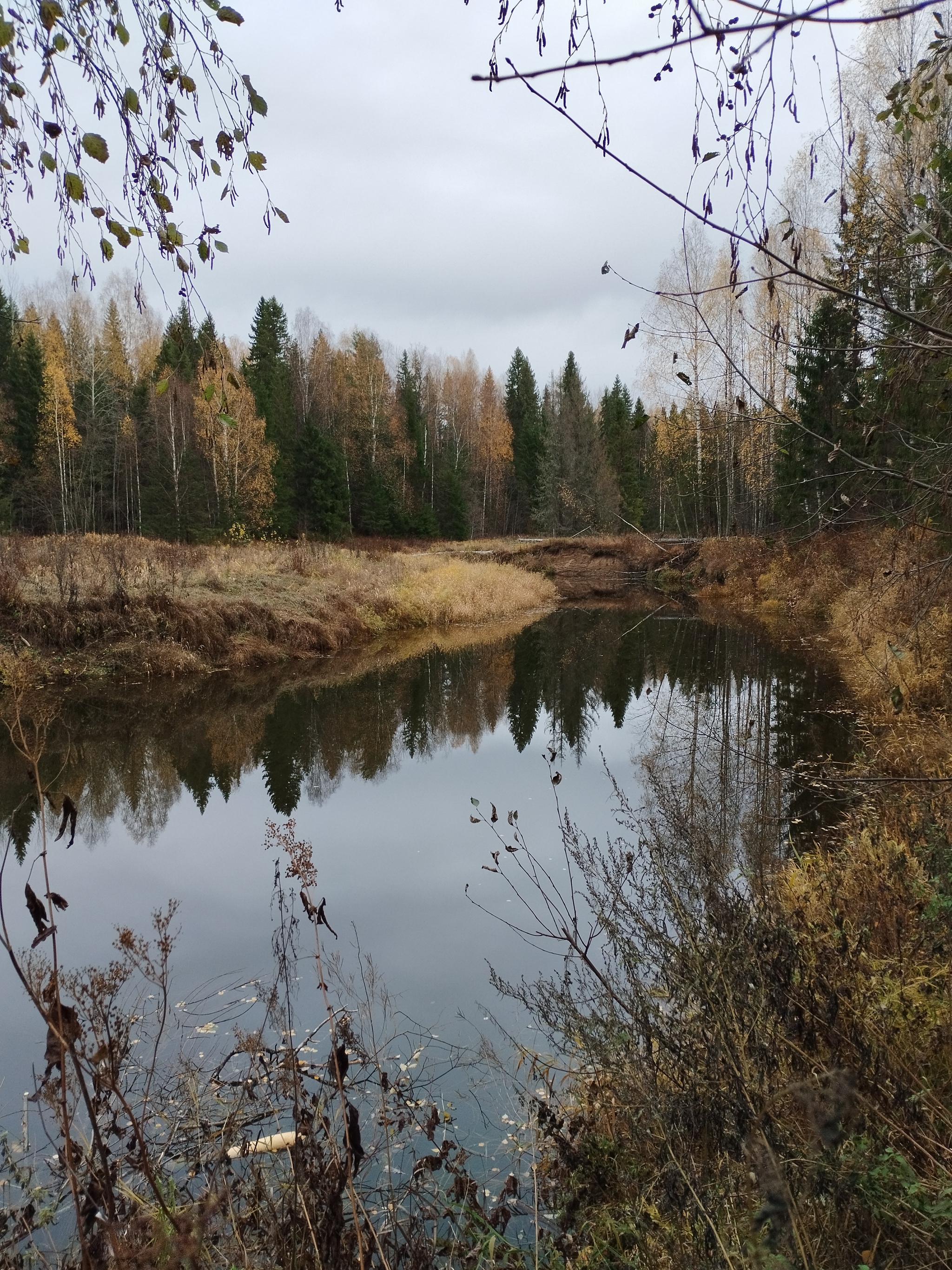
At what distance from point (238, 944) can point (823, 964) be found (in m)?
3.84

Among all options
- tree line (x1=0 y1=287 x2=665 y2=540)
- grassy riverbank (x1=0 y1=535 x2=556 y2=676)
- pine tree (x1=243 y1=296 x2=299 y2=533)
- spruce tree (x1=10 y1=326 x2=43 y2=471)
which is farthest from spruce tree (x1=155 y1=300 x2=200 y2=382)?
spruce tree (x1=10 y1=326 x2=43 y2=471)

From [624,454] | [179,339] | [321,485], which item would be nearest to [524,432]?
[624,454]

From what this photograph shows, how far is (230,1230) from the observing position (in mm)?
2770

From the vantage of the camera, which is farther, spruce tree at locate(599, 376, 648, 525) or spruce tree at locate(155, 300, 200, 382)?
spruce tree at locate(599, 376, 648, 525)

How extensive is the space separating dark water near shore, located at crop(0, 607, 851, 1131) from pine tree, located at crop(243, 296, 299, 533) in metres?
21.0

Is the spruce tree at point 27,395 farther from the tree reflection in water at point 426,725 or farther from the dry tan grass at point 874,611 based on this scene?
the dry tan grass at point 874,611

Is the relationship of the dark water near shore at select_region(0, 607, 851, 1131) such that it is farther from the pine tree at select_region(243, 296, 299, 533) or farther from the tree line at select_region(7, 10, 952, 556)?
the pine tree at select_region(243, 296, 299, 533)

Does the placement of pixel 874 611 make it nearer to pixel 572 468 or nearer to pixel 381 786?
pixel 381 786

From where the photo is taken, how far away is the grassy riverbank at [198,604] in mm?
13453

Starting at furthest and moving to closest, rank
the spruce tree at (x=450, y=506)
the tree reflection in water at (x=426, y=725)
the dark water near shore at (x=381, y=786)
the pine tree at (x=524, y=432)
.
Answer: the pine tree at (x=524, y=432) < the spruce tree at (x=450, y=506) < the tree reflection in water at (x=426, y=725) < the dark water near shore at (x=381, y=786)

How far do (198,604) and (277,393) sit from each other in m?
26.6

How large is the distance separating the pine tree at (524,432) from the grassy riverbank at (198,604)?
2695 centimetres

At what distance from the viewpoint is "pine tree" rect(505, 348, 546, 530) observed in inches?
2002

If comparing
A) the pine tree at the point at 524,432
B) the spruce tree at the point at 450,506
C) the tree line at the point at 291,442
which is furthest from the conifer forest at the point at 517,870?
the pine tree at the point at 524,432
